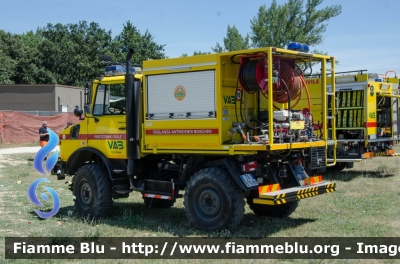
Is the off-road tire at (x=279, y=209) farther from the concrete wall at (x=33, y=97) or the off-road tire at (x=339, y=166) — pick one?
the concrete wall at (x=33, y=97)

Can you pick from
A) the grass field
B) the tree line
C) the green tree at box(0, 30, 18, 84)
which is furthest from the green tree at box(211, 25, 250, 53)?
the grass field

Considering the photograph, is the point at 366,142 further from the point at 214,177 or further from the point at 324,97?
the point at 214,177

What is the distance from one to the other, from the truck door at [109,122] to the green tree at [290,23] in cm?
3415

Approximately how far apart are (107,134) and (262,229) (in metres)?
3.60

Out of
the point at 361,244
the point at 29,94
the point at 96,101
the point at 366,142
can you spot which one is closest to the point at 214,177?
the point at 361,244

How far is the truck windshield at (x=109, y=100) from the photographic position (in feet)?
34.6

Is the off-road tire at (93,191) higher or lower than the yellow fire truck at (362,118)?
lower

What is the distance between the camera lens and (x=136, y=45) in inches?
2186

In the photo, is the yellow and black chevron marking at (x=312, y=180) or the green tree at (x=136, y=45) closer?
the yellow and black chevron marking at (x=312, y=180)

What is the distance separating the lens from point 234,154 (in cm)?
882

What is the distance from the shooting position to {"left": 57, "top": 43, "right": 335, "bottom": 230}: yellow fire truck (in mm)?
8852

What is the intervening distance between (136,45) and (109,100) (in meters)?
45.8

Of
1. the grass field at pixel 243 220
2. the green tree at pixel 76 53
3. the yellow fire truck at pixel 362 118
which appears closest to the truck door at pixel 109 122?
the grass field at pixel 243 220

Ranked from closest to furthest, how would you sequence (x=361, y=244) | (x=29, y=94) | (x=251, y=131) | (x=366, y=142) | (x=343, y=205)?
(x=361, y=244), (x=251, y=131), (x=343, y=205), (x=366, y=142), (x=29, y=94)
